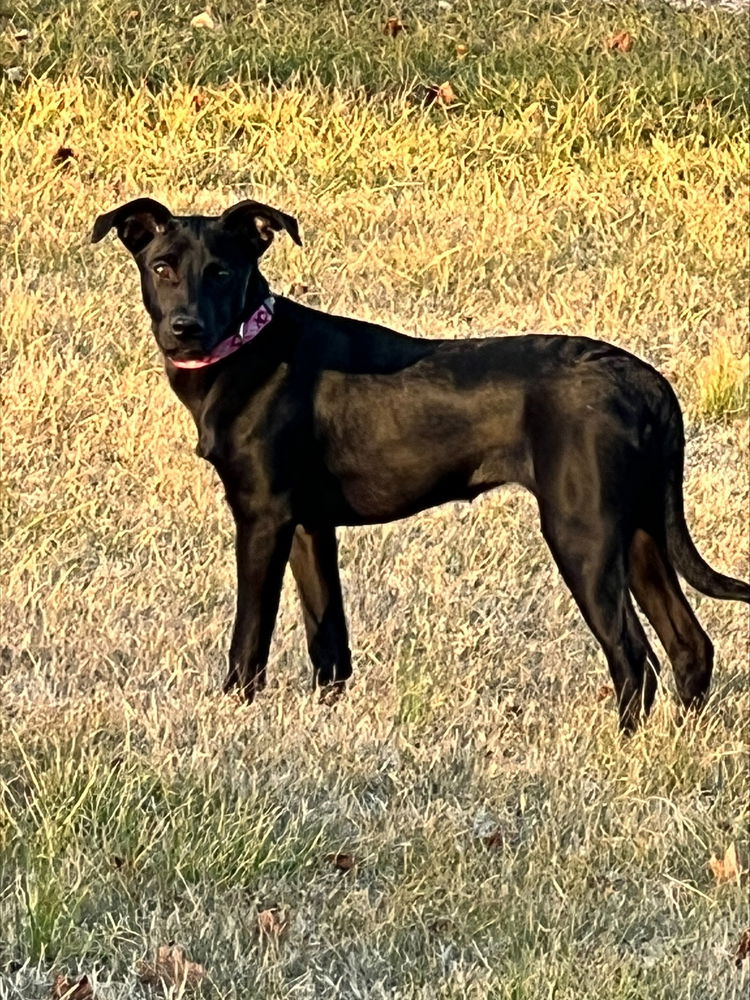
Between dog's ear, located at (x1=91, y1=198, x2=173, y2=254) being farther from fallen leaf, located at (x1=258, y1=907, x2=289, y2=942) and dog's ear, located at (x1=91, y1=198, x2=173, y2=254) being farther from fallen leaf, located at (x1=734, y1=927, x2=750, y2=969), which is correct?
fallen leaf, located at (x1=734, y1=927, x2=750, y2=969)

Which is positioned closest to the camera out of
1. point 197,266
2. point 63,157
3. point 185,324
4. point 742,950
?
point 742,950

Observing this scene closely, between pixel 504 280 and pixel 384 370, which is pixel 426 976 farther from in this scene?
pixel 504 280

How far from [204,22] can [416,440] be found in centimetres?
846

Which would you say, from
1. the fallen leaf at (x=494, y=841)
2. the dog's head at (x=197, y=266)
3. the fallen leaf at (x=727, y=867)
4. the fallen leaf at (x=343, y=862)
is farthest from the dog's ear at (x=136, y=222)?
the fallen leaf at (x=727, y=867)

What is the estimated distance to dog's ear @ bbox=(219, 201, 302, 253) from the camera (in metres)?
5.17

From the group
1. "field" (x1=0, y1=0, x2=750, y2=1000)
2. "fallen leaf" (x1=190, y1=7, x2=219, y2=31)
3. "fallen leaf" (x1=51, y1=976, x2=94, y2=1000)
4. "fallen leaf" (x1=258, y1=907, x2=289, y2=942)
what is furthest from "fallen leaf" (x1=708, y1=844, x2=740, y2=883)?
"fallen leaf" (x1=190, y1=7, x2=219, y2=31)

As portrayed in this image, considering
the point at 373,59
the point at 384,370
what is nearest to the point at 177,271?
the point at 384,370

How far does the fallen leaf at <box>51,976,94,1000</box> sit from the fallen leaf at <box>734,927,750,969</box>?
1496mm

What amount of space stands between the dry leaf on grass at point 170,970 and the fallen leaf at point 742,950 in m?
1.26

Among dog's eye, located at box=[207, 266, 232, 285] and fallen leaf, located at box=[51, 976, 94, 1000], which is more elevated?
dog's eye, located at box=[207, 266, 232, 285]

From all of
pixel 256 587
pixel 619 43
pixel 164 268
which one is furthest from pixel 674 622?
pixel 619 43

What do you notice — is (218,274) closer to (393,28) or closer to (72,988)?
(72,988)

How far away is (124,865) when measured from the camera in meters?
4.40

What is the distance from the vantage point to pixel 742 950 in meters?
4.42
